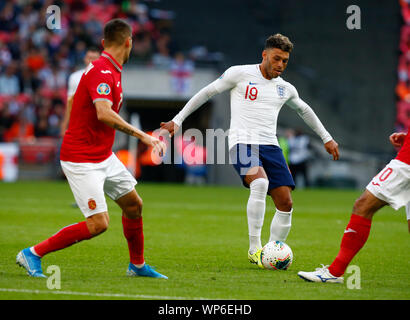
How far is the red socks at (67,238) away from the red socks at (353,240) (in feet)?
7.19

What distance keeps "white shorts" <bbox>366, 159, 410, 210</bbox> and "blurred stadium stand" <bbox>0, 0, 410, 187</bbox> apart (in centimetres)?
1925

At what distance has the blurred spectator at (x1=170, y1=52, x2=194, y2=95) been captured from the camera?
24906 millimetres

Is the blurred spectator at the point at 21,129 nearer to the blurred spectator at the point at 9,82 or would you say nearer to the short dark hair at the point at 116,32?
the blurred spectator at the point at 9,82

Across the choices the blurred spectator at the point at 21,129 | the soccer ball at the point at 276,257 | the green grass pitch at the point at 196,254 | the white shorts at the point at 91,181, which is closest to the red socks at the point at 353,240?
the green grass pitch at the point at 196,254

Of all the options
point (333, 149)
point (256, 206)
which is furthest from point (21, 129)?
point (333, 149)

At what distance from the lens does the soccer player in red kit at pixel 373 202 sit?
596 cm

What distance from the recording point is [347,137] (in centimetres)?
2680

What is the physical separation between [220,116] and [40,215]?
554 inches

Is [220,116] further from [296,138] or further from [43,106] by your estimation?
[43,106]

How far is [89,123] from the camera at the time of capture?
6195mm

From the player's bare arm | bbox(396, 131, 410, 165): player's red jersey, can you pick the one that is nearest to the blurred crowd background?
the player's bare arm

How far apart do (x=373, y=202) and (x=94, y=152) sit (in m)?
2.42

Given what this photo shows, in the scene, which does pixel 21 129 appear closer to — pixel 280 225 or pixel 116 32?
pixel 280 225
